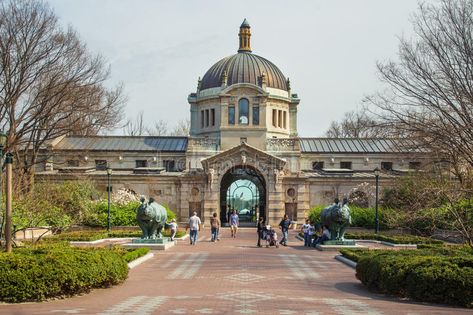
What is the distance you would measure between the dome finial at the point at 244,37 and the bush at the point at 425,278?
5696 cm

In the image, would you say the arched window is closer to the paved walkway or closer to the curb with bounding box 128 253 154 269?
the curb with bounding box 128 253 154 269

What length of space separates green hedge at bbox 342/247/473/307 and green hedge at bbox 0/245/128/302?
293 inches

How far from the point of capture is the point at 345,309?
13734 mm

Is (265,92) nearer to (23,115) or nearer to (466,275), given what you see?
(23,115)

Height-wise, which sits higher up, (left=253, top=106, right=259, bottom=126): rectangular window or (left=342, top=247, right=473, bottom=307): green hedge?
(left=253, top=106, right=259, bottom=126): rectangular window

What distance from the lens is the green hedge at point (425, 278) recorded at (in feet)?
49.3

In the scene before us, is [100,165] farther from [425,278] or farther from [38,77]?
[425,278]

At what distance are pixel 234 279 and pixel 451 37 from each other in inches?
671

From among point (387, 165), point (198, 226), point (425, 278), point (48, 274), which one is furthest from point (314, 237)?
point (387, 165)

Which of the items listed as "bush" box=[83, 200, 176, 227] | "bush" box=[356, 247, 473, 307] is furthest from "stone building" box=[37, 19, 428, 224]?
"bush" box=[356, 247, 473, 307]

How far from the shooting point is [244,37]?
73125 millimetres

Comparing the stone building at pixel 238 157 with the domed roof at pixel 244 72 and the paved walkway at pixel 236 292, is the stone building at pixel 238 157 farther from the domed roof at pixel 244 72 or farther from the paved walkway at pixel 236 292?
the paved walkway at pixel 236 292

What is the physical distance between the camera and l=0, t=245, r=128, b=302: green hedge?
48.3ft

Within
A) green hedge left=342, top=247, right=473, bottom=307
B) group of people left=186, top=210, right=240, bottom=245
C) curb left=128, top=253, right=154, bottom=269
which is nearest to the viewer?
green hedge left=342, top=247, right=473, bottom=307
